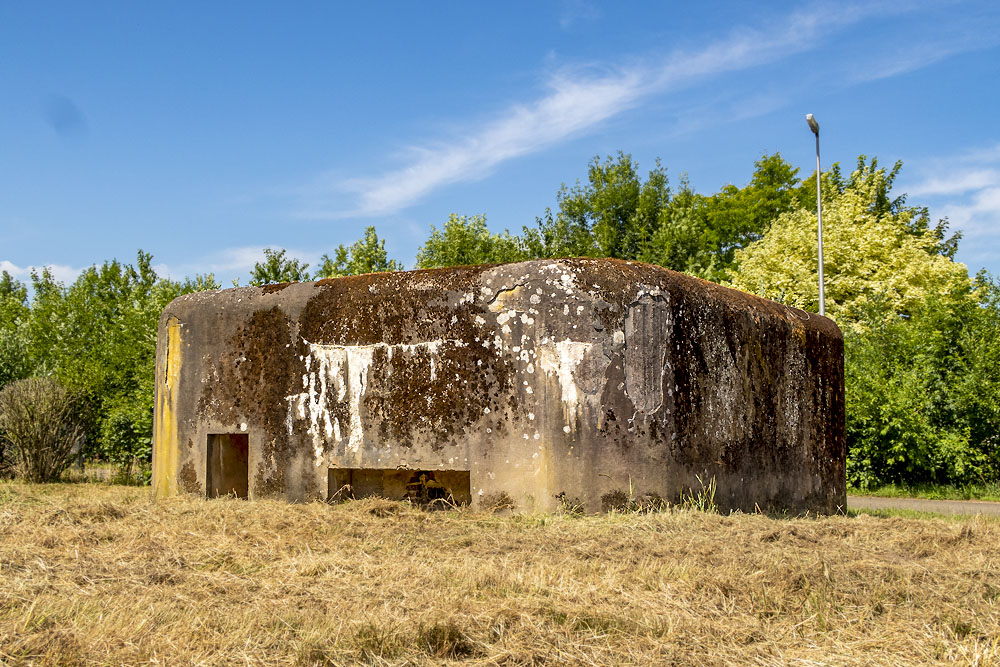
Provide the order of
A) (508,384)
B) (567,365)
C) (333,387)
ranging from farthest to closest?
(333,387)
(508,384)
(567,365)

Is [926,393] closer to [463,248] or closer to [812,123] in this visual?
[812,123]

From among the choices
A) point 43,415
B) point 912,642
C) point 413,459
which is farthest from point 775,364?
point 43,415

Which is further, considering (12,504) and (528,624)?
(12,504)

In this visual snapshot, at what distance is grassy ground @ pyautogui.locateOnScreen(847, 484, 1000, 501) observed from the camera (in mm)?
14742

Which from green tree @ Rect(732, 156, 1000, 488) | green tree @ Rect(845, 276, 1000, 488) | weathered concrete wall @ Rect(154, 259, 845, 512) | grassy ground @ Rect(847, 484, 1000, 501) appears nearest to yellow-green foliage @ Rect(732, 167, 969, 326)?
green tree @ Rect(732, 156, 1000, 488)

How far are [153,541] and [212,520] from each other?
0.78 metres

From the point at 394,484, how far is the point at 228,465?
2.11 meters

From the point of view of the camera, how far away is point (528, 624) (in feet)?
14.0

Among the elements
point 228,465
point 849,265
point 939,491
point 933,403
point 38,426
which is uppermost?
point 849,265

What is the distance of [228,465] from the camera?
9.49 metres

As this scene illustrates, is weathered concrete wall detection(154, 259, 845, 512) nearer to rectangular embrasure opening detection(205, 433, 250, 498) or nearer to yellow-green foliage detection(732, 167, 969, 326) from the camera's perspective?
rectangular embrasure opening detection(205, 433, 250, 498)

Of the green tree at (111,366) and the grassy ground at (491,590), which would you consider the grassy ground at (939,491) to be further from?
the green tree at (111,366)

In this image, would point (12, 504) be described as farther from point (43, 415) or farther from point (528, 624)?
point (528, 624)

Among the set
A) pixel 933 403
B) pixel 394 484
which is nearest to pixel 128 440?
pixel 394 484
